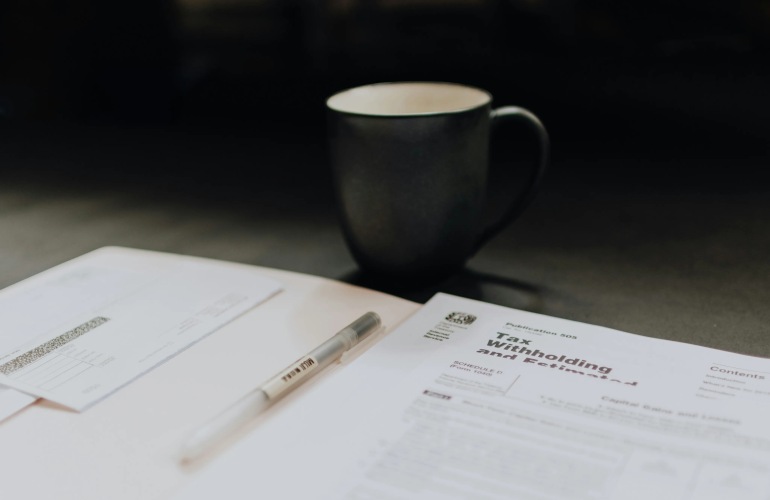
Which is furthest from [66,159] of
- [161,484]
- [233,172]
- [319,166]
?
[161,484]

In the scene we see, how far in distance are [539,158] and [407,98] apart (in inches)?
4.8

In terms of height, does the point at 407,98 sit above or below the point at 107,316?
above

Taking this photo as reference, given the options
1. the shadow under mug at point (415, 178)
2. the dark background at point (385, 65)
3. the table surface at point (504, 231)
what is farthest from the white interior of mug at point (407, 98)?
the dark background at point (385, 65)

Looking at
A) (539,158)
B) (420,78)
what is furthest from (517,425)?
(420,78)

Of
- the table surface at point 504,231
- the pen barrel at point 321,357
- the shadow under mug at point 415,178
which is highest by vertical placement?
the shadow under mug at point 415,178

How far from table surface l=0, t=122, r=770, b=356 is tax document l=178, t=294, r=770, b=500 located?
0.08 metres

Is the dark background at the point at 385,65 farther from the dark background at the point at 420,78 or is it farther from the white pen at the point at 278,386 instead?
the white pen at the point at 278,386

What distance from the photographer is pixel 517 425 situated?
0.41 metres

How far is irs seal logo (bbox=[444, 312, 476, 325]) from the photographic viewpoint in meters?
0.53

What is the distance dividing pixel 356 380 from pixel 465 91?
0.90 ft

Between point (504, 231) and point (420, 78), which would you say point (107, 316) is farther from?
point (420, 78)

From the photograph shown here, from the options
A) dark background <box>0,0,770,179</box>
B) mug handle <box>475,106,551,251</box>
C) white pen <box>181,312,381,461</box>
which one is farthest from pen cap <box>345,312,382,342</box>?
dark background <box>0,0,770,179</box>

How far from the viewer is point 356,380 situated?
1.51 feet

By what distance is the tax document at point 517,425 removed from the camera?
366 millimetres
